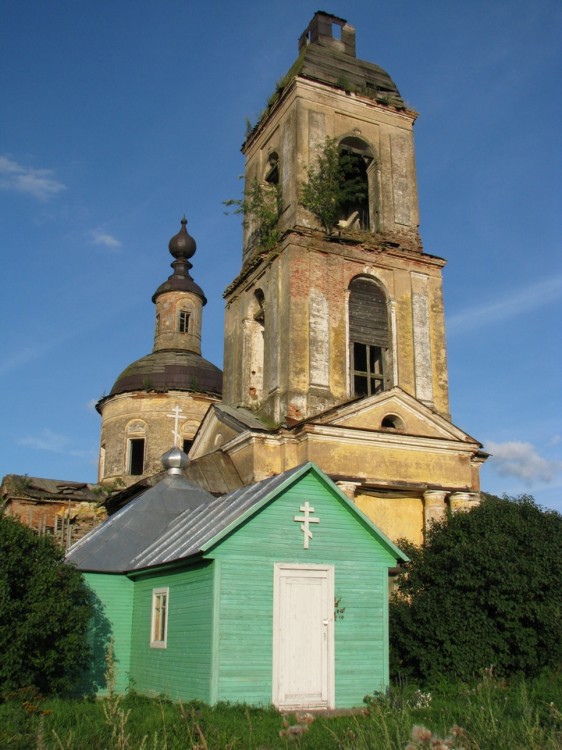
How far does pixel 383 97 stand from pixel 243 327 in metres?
7.91

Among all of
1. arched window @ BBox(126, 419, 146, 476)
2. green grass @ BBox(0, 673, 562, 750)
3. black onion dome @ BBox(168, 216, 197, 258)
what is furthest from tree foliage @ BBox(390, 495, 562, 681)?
black onion dome @ BBox(168, 216, 197, 258)

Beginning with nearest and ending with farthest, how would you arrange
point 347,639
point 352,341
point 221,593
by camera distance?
point 221,593 < point 347,639 < point 352,341

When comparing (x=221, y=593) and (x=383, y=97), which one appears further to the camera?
(x=383, y=97)

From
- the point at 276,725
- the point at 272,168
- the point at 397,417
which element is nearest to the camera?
the point at 276,725

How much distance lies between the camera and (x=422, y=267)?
2075cm

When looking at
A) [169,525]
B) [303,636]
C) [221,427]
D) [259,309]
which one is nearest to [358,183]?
[259,309]

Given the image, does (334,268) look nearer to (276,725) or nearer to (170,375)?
(170,375)

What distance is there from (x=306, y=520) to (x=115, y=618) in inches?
149

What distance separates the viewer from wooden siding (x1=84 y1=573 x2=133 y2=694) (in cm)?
1177

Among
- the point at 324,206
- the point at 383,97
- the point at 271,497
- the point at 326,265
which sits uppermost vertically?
the point at 383,97

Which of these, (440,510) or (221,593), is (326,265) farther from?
(221,593)

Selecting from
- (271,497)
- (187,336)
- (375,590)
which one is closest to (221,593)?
(271,497)

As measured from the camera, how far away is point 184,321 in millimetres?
30703

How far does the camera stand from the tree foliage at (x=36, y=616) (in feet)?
29.3
